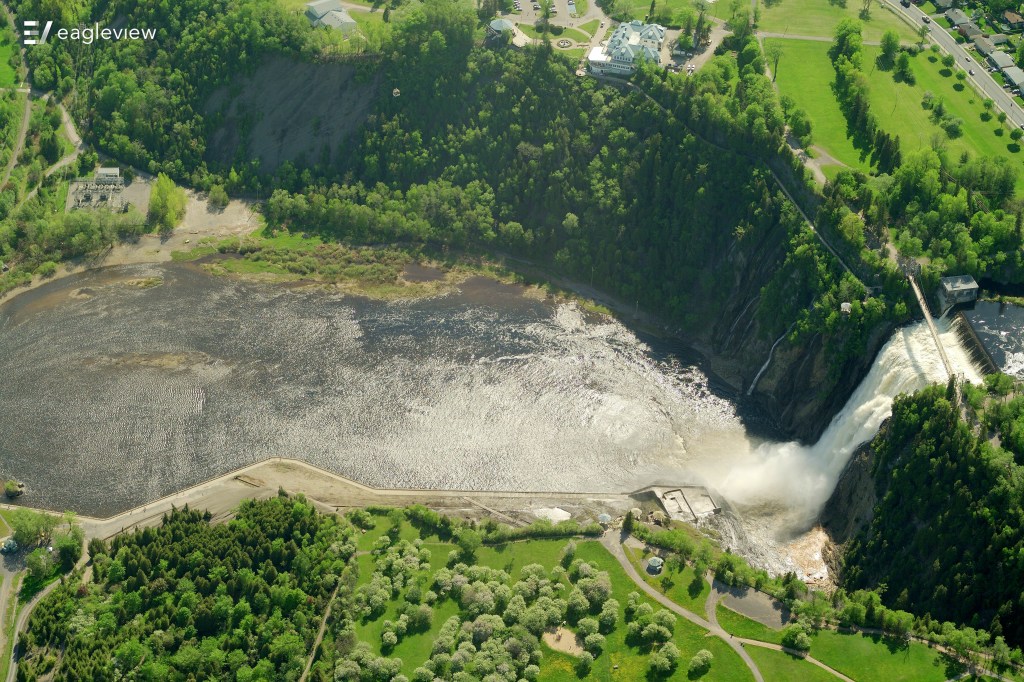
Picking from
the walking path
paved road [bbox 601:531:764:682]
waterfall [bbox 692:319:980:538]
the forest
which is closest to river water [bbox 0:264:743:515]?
waterfall [bbox 692:319:980:538]

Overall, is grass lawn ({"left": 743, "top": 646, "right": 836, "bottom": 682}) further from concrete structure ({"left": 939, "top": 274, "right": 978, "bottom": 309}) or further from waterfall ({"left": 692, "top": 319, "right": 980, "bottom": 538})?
concrete structure ({"left": 939, "top": 274, "right": 978, "bottom": 309})

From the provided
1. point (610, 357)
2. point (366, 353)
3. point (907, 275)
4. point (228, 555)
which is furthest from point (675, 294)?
point (228, 555)

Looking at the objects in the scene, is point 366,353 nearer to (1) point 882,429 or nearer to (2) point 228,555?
(2) point 228,555

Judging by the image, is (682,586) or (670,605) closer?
(670,605)

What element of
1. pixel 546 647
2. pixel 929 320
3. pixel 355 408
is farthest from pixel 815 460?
pixel 355 408

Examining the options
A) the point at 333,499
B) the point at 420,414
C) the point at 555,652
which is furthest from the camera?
the point at 420,414

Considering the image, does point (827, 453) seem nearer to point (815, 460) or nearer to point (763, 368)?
point (815, 460)
